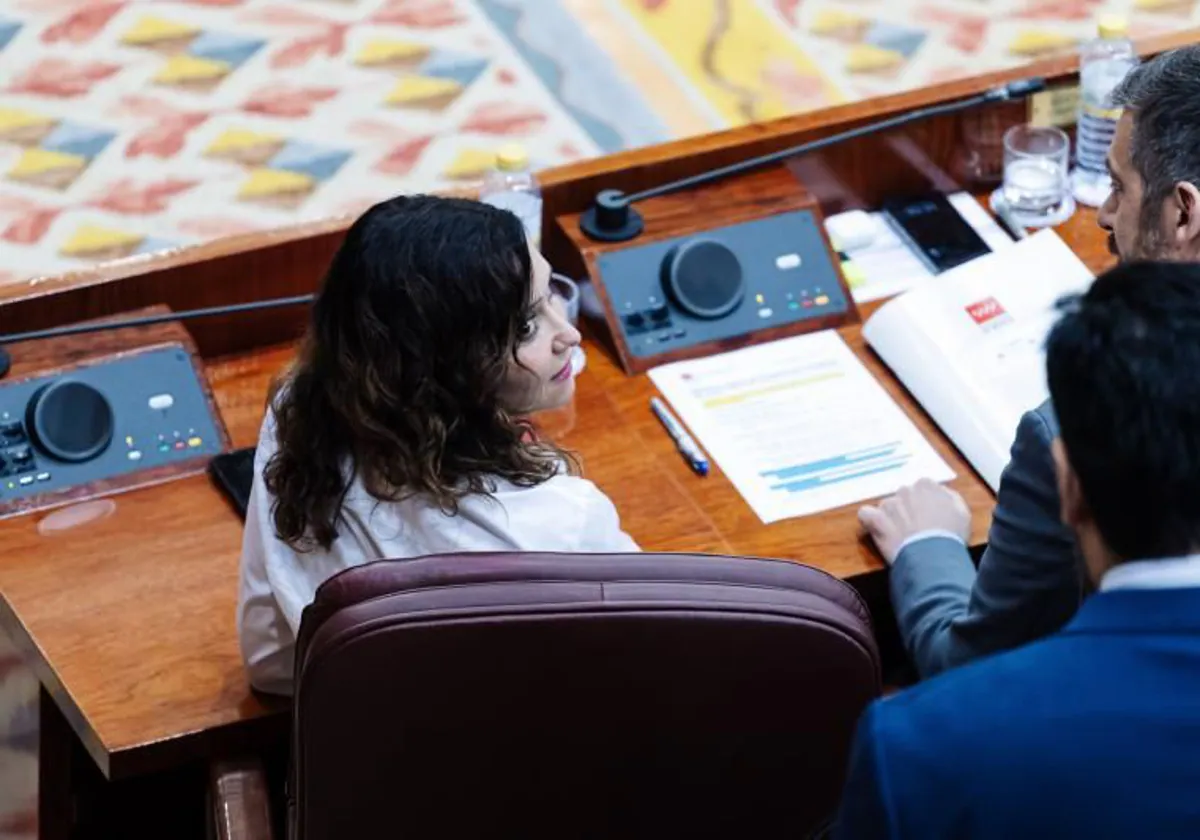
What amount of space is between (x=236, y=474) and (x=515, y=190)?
468 mm

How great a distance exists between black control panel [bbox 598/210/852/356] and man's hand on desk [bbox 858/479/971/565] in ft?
1.17

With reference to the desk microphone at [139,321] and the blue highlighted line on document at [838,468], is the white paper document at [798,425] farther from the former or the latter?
the desk microphone at [139,321]

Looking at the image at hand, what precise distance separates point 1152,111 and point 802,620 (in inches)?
23.6

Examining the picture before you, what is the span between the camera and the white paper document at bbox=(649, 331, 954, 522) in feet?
7.06

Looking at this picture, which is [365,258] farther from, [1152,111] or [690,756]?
[1152,111]

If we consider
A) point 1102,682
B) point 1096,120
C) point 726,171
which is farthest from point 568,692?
point 1096,120

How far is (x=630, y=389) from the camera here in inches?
90.4

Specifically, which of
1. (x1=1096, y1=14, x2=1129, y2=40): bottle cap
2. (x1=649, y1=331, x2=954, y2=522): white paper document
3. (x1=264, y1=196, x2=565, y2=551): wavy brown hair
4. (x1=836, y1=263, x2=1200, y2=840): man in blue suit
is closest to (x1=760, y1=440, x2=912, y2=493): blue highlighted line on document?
(x1=649, y1=331, x2=954, y2=522): white paper document

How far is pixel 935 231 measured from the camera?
253 centimetres

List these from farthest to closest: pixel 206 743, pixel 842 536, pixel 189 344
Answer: pixel 189 344 < pixel 842 536 < pixel 206 743

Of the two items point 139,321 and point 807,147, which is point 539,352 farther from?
point 807,147

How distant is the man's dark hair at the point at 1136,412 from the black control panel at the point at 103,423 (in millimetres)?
1210

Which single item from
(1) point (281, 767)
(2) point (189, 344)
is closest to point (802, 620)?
(1) point (281, 767)

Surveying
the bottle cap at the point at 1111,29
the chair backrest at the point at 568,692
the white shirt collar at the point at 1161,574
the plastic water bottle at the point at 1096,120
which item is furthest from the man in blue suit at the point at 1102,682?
the bottle cap at the point at 1111,29
